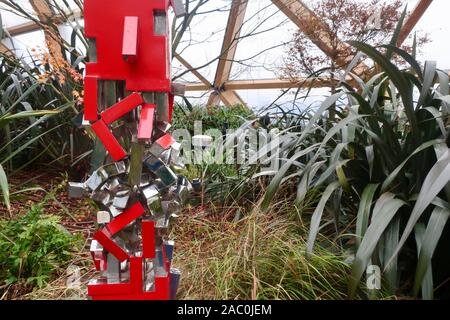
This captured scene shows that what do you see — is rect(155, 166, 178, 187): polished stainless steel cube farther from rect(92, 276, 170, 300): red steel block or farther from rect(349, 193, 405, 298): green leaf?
rect(349, 193, 405, 298): green leaf

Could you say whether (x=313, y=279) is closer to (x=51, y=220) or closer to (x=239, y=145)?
(x=51, y=220)

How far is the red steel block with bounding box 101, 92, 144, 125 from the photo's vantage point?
96 cm

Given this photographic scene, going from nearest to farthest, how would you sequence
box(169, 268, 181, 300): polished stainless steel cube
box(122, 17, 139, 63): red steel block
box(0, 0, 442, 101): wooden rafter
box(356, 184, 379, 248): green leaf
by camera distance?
box(122, 17, 139, 63): red steel block, box(169, 268, 181, 300): polished stainless steel cube, box(356, 184, 379, 248): green leaf, box(0, 0, 442, 101): wooden rafter

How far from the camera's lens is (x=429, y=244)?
3.61 ft

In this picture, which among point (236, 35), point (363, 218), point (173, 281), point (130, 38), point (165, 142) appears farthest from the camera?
point (236, 35)

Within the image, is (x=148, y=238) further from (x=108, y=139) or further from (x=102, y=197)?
(x=108, y=139)

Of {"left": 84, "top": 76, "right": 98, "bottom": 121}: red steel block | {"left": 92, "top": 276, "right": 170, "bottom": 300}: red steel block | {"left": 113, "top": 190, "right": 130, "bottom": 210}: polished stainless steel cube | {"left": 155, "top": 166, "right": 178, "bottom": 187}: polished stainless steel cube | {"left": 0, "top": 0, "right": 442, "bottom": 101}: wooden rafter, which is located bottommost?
{"left": 92, "top": 276, "right": 170, "bottom": 300}: red steel block

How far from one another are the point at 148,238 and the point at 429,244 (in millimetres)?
840

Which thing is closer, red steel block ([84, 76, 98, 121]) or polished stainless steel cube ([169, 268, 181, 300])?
red steel block ([84, 76, 98, 121])

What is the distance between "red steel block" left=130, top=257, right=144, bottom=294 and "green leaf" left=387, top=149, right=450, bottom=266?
0.76m

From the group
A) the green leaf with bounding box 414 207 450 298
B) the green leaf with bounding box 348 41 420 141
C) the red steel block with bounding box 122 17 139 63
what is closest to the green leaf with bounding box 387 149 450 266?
the green leaf with bounding box 414 207 450 298

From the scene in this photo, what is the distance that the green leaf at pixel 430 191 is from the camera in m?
1.09

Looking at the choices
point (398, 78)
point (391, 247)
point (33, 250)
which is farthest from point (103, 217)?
point (398, 78)

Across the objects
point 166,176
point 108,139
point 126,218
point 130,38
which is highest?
point 130,38
